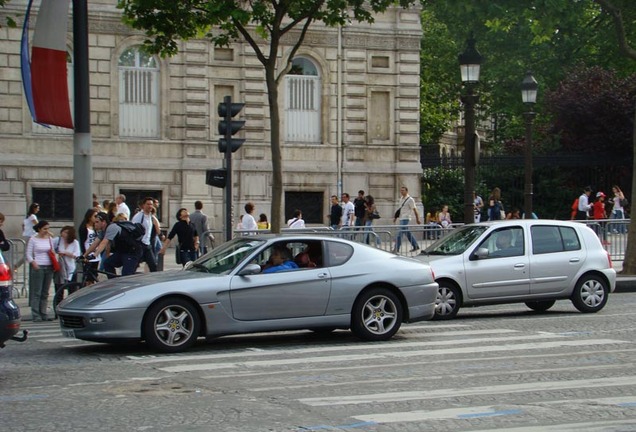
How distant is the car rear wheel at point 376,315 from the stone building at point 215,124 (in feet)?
69.3

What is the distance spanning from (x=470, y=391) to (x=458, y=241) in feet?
26.3

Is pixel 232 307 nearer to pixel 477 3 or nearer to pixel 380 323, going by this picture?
pixel 380 323

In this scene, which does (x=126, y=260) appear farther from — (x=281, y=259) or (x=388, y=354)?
(x=388, y=354)

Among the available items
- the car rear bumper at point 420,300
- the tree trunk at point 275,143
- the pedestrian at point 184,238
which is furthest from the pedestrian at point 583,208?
the car rear bumper at point 420,300

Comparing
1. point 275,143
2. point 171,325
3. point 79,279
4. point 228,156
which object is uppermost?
point 275,143

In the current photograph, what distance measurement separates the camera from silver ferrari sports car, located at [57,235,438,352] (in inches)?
549

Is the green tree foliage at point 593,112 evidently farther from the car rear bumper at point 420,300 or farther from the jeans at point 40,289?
the car rear bumper at point 420,300

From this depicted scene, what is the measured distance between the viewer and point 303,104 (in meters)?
38.6

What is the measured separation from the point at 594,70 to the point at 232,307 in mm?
38156

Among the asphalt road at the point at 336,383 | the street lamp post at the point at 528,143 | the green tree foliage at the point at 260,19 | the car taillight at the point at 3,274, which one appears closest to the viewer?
the asphalt road at the point at 336,383

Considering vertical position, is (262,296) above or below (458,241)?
below

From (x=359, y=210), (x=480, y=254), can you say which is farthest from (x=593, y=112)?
(x=480, y=254)

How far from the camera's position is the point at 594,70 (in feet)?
164

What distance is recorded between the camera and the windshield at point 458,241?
18.9 m
